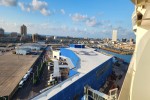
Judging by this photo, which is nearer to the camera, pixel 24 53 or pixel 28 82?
pixel 28 82

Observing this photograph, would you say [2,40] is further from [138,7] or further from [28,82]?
[138,7]

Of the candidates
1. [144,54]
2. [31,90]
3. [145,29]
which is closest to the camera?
[144,54]

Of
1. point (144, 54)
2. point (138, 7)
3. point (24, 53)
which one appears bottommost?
point (24, 53)

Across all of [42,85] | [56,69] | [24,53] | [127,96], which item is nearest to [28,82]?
[42,85]

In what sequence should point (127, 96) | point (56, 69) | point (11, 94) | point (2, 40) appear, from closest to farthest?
point (127, 96)
point (11, 94)
point (56, 69)
point (2, 40)

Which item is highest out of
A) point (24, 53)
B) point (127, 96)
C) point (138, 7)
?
point (138, 7)

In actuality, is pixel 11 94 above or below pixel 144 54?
below

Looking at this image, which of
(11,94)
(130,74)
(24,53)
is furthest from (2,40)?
(130,74)

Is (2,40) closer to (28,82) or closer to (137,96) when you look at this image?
(28,82)

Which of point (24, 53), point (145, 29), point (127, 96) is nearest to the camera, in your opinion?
point (145, 29)
